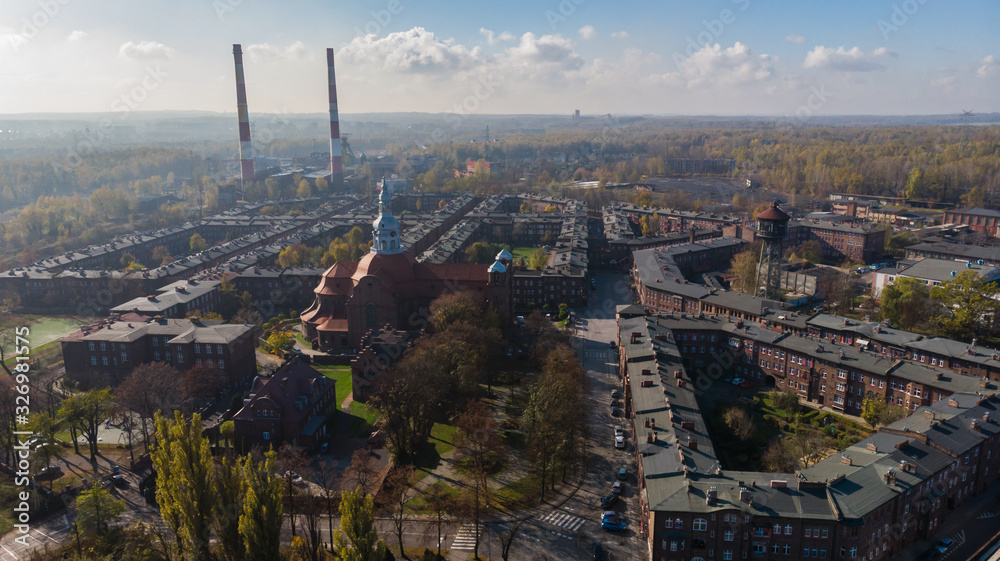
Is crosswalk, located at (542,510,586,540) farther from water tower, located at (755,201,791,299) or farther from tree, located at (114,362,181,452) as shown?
water tower, located at (755,201,791,299)

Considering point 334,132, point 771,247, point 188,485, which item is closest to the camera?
point 188,485

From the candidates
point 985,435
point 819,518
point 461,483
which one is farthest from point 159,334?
point 985,435

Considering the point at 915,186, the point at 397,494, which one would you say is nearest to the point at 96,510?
the point at 397,494

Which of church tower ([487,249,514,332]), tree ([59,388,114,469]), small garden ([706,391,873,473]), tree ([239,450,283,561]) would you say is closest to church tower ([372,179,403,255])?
church tower ([487,249,514,332])

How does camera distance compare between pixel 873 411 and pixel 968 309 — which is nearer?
pixel 873 411

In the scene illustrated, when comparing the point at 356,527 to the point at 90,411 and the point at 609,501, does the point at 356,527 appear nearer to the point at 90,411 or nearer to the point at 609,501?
the point at 609,501

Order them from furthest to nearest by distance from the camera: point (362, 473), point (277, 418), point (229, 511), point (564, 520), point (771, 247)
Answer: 1. point (771, 247)
2. point (277, 418)
3. point (362, 473)
4. point (564, 520)
5. point (229, 511)

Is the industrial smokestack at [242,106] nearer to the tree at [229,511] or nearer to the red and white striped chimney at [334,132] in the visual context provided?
the red and white striped chimney at [334,132]
